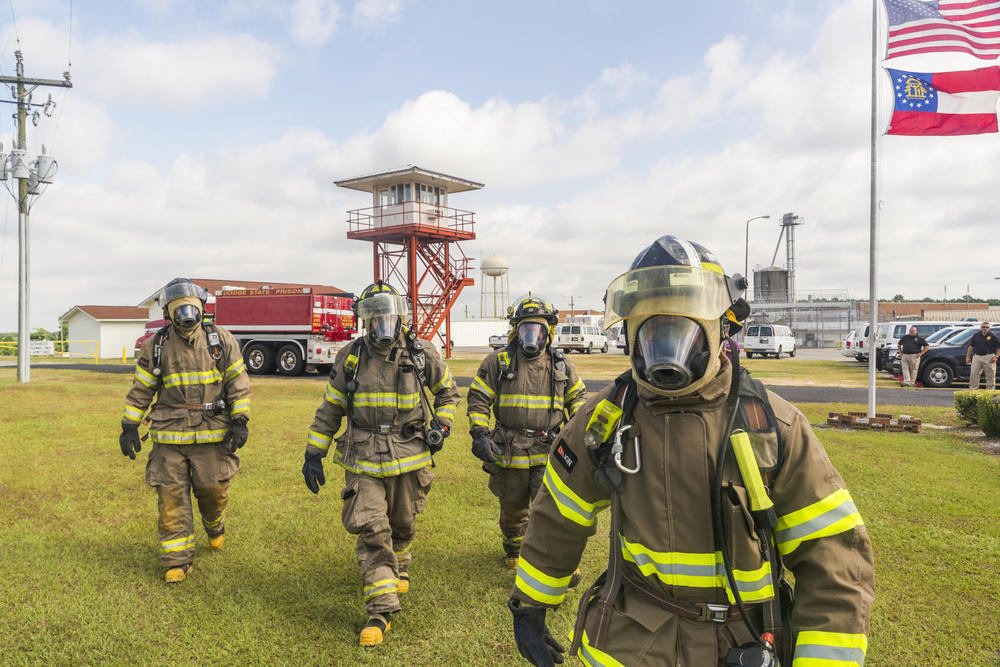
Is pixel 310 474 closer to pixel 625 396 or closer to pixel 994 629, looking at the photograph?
pixel 625 396

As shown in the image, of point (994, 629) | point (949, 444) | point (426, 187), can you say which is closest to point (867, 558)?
point (994, 629)

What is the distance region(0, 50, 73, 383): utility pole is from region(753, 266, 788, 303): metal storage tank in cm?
5552

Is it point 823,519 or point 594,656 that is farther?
point 594,656

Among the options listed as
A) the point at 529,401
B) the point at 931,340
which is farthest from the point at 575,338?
the point at 529,401

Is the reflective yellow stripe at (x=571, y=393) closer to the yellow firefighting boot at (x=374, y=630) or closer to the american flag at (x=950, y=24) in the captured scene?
the yellow firefighting boot at (x=374, y=630)

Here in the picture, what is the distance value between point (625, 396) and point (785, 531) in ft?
2.07

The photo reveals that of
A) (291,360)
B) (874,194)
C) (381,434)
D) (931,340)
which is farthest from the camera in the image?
(291,360)

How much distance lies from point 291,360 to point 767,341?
22875 mm

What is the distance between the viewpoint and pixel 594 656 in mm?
2025

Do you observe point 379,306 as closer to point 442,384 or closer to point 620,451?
point 442,384

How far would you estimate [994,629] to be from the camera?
156 inches

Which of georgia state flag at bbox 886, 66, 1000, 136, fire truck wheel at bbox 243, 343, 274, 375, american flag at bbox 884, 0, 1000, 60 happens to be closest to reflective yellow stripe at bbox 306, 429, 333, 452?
georgia state flag at bbox 886, 66, 1000, 136

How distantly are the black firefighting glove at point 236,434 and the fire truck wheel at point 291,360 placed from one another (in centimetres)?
1607

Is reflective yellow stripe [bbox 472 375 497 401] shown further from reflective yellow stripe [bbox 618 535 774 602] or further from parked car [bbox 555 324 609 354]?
parked car [bbox 555 324 609 354]
